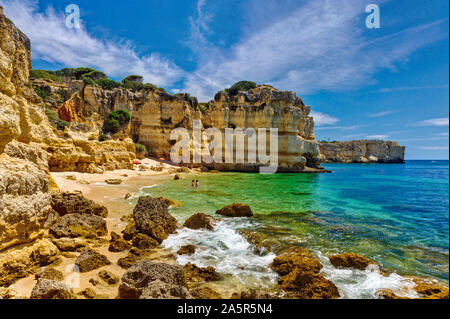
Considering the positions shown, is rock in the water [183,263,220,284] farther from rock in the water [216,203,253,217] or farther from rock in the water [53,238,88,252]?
rock in the water [216,203,253,217]

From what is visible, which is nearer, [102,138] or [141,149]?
[102,138]

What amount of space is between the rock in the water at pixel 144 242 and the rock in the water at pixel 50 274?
7.40 ft

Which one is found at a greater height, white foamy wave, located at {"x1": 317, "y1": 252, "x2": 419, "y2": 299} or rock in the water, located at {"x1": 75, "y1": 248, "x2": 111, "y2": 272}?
rock in the water, located at {"x1": 75, "y1": 248, "x2": 111, "y2": 272}

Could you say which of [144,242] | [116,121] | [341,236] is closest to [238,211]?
[341,236]

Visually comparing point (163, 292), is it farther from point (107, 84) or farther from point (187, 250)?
point (107, 84)

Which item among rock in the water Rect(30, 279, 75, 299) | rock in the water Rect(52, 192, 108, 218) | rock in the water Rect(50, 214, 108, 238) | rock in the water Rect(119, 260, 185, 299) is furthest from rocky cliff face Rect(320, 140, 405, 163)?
rock in the water Rect(30, 279, 75, 299)

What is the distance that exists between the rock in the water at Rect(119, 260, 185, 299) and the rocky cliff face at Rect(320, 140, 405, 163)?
94.8 metres

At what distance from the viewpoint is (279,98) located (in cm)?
3819

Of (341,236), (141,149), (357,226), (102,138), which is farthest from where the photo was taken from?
(141,149)

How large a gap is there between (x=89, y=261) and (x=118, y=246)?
1206 mm

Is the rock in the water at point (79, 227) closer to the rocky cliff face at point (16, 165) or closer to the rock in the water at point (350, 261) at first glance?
the rocky cliff face at point (16, 165)

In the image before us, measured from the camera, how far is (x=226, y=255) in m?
6.56

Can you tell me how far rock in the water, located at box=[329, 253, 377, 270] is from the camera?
5.91 metres
